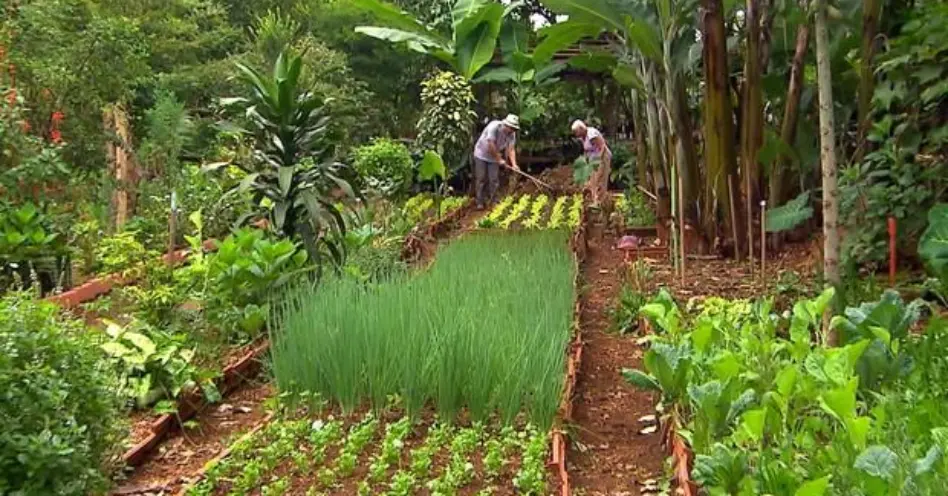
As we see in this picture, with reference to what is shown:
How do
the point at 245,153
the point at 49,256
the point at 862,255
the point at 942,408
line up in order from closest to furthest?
the point at 942,408, the point at 862,255, the point at 49,256, the point at 245,153

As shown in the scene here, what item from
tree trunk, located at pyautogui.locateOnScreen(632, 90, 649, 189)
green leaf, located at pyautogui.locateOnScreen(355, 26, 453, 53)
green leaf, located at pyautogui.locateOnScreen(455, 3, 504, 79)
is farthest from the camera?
green leaf, located at pyautogui.locateOnScreen(455, 3, 504, 79)

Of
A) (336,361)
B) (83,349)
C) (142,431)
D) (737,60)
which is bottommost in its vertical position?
(142,431)

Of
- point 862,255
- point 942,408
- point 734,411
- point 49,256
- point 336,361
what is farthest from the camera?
point 49,256

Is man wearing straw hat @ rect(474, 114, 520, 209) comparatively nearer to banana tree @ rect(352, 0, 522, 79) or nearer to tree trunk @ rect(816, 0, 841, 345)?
banana tree @ rect(352, 0, 522, 79)

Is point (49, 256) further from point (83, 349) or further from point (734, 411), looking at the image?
point (734, 411)

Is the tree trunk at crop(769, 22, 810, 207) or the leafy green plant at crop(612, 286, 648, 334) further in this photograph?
the tree trunk at crop(769, 22, 810, 207)

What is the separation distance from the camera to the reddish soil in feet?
10.2

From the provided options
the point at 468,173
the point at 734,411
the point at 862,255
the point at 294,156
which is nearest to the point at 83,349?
the point at 734,411

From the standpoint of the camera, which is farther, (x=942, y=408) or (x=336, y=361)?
(x=336, y=361)

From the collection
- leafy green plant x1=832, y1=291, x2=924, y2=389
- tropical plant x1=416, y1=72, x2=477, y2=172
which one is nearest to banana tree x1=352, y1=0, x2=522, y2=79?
tropical plant x1=416, y1=72, x2=477, y2=172

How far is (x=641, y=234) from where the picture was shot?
28.2ft

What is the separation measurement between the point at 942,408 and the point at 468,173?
12.2 meters

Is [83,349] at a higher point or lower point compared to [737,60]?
lower

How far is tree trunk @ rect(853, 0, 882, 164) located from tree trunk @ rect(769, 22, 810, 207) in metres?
0.36
